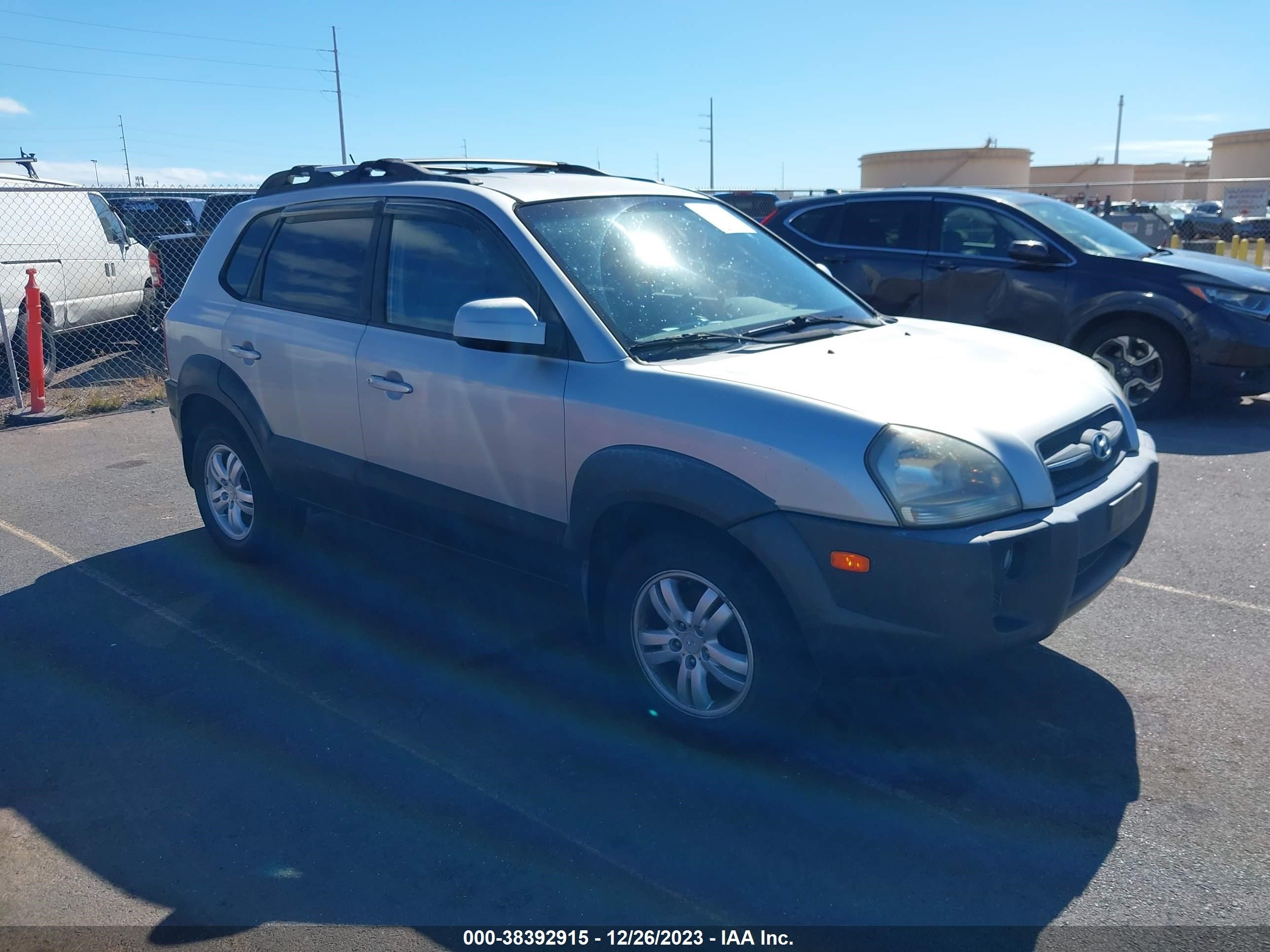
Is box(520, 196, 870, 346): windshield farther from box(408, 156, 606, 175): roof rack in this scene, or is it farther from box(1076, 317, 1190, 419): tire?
box(1076, 317, 1190, 419): tire

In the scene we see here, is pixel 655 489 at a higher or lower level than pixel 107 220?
lower

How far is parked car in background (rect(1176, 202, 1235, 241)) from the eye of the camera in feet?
84.0

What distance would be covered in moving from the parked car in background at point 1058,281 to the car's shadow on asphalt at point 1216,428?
261 mm

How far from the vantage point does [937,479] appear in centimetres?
317

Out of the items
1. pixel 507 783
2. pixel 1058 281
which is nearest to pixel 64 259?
pixel 1058 281

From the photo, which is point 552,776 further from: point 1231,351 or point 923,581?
point 1231,351

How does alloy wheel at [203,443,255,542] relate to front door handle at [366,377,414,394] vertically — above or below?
below

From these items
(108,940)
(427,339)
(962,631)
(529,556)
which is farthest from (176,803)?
(962,631)

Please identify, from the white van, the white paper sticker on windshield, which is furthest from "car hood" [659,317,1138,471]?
the white van

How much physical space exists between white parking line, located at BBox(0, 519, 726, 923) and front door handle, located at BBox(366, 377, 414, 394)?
4.08 feet

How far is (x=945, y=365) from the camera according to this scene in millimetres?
3910

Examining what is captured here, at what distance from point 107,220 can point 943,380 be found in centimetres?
1208

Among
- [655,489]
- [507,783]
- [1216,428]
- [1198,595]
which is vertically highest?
[655,489]

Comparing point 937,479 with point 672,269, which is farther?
Result: point 672,269
